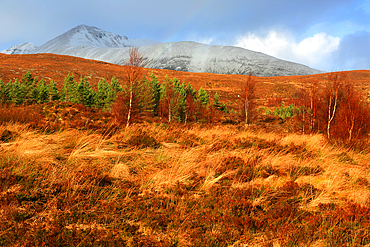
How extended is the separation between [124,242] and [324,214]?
2.52 meters

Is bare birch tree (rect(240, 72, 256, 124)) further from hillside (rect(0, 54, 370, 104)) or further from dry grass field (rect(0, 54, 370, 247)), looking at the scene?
hillside (rect(0, 54, 370, 104))

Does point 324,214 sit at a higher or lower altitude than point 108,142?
lower

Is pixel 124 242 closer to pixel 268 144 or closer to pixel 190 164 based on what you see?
pixel 190 164

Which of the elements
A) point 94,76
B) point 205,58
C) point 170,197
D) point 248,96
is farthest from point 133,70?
point 205,58

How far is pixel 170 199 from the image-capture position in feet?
8.66

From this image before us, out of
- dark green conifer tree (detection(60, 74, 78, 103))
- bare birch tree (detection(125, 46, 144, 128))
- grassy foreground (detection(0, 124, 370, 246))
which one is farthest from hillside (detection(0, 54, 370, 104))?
grassy foreground (detection(0, 124, 370, 246))

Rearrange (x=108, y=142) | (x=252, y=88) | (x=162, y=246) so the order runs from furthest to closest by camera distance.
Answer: (x=252, y=88), (x=108, y=142), (x=162, y=246)

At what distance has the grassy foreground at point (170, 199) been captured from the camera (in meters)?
1.93

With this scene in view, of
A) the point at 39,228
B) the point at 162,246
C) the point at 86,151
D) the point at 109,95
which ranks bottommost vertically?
the point at 162,246

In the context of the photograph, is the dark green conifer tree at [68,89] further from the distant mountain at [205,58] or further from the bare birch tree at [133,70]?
the distant mountain at [205,58]

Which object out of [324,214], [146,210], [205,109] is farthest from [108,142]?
[205,109]

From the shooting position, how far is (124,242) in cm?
185

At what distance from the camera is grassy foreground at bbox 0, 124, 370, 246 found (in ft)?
6.34

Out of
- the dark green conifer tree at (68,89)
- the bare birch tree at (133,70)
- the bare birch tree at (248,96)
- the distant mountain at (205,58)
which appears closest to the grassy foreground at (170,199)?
the bare birch tree at (133,70)
